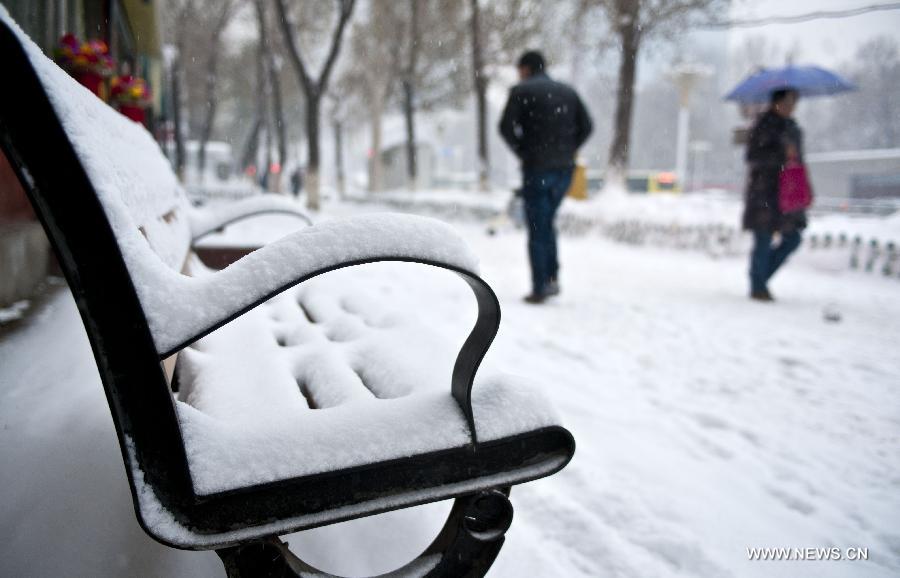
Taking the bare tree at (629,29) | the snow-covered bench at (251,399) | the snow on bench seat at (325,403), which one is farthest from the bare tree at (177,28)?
the snow-covered bench at (251,399)

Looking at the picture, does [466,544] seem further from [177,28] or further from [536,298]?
[177,28]

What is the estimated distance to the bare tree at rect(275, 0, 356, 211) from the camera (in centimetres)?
1246

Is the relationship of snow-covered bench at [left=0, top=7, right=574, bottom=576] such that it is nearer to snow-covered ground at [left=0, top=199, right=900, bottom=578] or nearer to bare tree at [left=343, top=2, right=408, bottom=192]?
snow-covered ground at [left=0, top=199, right=900, bottom=578]

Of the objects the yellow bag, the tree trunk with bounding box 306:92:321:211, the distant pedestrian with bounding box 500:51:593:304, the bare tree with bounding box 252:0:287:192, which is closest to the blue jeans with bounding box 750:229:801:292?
the distant pedestrian with bounding box 500:51:593:304

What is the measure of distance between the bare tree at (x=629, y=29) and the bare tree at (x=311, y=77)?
5.96 meters

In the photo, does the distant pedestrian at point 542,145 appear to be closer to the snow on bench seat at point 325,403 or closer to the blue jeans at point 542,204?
the blue jeans at point 542,204

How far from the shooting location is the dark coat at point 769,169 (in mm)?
4707

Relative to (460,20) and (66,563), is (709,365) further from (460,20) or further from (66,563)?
(460,20)

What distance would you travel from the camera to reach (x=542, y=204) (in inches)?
177

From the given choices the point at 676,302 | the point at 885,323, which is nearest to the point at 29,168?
the point at 676,302

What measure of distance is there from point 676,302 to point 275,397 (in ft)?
14.8

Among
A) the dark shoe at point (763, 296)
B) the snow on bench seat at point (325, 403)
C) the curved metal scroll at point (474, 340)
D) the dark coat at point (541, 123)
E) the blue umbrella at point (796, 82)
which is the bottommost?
the dark shoe at point (763, 296)

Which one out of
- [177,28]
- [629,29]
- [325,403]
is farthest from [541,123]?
[177,28]

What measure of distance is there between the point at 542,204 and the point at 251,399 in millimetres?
3731
